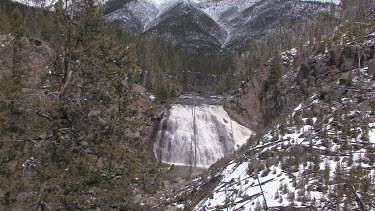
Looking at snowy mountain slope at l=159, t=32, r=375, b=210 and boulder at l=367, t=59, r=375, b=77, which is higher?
boulder at l=367, t=59, r=375, b=77

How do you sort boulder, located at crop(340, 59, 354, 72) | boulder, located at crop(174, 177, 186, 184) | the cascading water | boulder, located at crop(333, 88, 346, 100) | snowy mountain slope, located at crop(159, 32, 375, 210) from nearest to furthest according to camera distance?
snowy mountain slope, located at crop(159, 32, 375, 210), boulder, located at crop(333, 88, 346, 100), boulder, located at crop(340, 59, 354, 72), boulder, located at crop(174, 177, 186, 184), the cascading water

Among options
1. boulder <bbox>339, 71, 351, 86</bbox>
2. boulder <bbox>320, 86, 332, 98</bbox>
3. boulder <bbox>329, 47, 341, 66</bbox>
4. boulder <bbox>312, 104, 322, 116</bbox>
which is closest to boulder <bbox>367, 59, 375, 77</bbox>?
boulder <bbox>339, 71, 351, 86</bbox>

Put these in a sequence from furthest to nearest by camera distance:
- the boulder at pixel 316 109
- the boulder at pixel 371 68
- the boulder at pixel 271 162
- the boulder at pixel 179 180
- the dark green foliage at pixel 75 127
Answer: the boulder at pixel 179 180 < the boulder at pixel 371 68 < the boulder at pixel 316 109 < the boulder at pixel 271 162 < the dark green foliage at pixel 75 127

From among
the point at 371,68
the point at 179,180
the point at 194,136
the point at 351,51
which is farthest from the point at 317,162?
the point at 194,136

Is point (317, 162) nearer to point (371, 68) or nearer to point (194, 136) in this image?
point (371, 68)

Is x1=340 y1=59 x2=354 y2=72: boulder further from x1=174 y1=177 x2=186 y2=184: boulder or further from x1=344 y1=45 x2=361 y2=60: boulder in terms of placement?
x1=174 y1=177 x2=186 y2=184: boulder

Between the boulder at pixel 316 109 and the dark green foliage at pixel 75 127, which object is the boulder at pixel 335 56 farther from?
the dark green foliage at pixel 75 127

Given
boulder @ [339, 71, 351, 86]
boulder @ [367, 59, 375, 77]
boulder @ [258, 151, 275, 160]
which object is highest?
boulder @ [367, 59, 375, 77]

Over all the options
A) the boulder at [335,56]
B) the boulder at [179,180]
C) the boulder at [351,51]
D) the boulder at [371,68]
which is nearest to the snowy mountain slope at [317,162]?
the boulder at [371,68]
